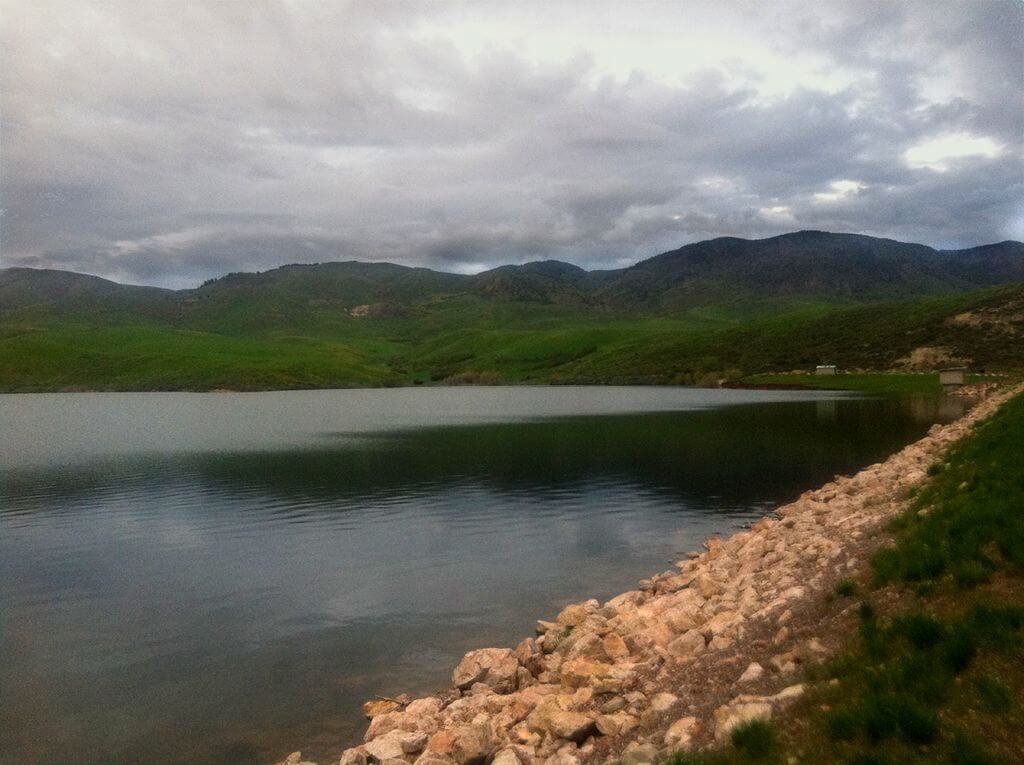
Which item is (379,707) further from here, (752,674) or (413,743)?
(752,674)

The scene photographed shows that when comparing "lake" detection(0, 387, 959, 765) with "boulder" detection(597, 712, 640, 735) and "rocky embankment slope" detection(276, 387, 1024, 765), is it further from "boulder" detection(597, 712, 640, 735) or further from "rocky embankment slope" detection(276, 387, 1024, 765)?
"boulder" detection(597, 712, 640, 735)

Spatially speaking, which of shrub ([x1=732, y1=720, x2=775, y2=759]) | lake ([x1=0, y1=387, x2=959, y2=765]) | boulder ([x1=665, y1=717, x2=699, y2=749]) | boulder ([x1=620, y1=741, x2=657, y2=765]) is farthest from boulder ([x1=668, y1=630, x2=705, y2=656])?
lake ([x1=0, y1=387, x2=959, y2=765])

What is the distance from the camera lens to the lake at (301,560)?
15398 mm

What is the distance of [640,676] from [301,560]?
59.0ft

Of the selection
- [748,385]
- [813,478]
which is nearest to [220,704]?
[813,478]

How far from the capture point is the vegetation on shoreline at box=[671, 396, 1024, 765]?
710 cm

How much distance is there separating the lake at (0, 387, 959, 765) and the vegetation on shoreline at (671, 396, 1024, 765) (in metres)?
9.06

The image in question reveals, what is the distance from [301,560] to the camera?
27297 millimetres

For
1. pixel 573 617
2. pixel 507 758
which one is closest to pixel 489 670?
pixel 573 617

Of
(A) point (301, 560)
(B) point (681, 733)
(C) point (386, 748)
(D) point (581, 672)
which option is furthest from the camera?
(A) point (301, 560)

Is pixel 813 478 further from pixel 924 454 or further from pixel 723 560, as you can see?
pixel 723 560

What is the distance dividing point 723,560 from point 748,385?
526 feet

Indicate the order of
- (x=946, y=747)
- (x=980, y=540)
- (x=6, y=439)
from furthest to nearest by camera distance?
(x=6, y=439), (x=980, y=540), (x=946, y=747)

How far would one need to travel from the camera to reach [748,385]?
174 m
